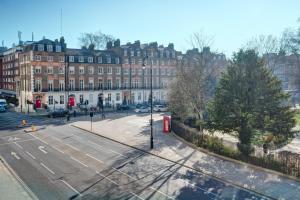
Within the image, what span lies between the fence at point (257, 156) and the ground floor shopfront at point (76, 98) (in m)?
30.1

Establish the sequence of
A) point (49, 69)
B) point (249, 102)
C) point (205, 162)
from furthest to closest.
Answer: point (49, 69), point (249, 102), point (205, 162)

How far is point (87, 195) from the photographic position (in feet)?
56.9

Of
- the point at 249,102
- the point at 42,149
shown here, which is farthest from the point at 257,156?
the point at 42,149

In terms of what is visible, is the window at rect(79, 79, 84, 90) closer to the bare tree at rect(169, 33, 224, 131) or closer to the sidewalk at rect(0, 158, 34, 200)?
the bare tree at rect(169, 33, 224, 131)

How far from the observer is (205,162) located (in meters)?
23.3

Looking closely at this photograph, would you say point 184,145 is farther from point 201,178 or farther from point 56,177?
point 56,177

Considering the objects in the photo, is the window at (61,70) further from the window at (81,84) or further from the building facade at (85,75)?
the window at (81,84)

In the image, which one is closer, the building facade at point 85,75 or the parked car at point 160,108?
the parked car at point 160,108

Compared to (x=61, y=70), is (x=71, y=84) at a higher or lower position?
lower

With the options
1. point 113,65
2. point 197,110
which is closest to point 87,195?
point 197,110

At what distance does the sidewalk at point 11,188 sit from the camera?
1691cm

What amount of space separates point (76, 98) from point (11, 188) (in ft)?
155

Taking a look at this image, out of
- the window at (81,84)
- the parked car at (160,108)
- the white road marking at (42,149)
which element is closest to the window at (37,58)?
the window at (81,84)

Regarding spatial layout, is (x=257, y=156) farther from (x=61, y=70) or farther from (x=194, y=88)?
(x=61, y=70)
